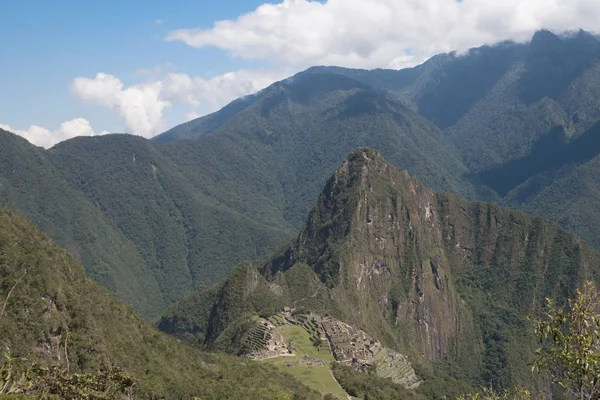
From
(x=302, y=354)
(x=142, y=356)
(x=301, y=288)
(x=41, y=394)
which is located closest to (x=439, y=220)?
(x=301, y=288)

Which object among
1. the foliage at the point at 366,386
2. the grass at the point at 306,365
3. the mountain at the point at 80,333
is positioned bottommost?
the foliage at the point at 366,386

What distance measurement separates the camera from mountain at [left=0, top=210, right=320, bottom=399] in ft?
115

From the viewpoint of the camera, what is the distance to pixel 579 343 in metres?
17.7

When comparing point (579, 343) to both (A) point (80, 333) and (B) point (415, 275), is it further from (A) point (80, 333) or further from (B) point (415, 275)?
(B) point (415, 275)

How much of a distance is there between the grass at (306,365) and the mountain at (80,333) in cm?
776

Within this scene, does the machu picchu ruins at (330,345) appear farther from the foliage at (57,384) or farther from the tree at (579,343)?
the tree at (579,343)

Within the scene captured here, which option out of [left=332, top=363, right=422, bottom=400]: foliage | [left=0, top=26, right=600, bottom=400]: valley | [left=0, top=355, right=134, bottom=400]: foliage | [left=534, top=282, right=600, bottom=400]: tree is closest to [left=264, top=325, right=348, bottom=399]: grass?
[left=0, top=26, right=600, bottom=400]: valley

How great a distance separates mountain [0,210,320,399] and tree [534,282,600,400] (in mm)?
19433

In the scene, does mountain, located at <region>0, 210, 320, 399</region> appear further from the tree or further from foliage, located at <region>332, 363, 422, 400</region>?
the tree

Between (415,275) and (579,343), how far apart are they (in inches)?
5167

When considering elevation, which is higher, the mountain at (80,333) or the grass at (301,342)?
A: the mountain at (80,333)

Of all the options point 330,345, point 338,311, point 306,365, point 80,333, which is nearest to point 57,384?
point 80,333

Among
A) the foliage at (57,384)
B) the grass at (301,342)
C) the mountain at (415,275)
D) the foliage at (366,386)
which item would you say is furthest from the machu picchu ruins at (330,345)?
the foliage at (57,384)

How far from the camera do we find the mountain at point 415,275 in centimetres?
11512
